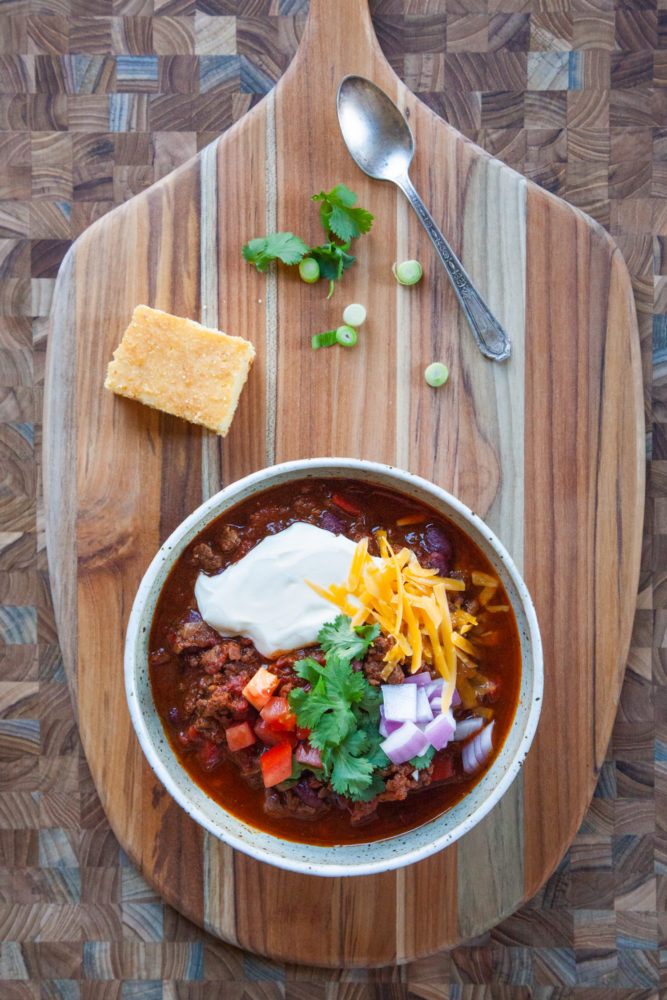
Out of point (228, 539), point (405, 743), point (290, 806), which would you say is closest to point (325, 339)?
point (228, 539)

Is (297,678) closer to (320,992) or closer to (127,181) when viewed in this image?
(320,992)

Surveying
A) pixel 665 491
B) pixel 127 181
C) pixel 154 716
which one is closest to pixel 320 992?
pixel 154 716

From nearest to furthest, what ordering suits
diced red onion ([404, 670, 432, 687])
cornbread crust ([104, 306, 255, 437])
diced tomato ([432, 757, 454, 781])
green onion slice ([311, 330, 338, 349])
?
1. diced red onion ([404, 670, 432, 687])
2. diced tomato ([432, 757, 454, 781])
3. cornbread crust ([104, 306, 255, 437])
4. green onion slice ([311, 330, 338, 349])

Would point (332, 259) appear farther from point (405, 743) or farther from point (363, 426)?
point (405, 743)

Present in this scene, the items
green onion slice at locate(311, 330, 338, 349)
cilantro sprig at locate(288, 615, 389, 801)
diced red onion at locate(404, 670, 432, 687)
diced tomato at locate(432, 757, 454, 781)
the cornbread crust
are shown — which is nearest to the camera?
cilantro sprig at locate(288, 615, 389, 801)

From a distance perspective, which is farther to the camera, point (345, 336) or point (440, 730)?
point (345, 336)

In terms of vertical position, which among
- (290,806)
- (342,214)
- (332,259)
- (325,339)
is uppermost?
(342,214)

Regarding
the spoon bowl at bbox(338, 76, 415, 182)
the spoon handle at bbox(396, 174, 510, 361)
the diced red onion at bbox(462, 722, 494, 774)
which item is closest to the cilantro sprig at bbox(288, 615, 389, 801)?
the diced red onion at bbox(462, 722, 494, 774)

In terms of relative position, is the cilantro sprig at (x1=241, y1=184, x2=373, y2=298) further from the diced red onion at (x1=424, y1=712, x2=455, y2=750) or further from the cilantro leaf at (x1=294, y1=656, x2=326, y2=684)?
the diced red onion at (x1=424, y1=712, x2=455, y2=750)
